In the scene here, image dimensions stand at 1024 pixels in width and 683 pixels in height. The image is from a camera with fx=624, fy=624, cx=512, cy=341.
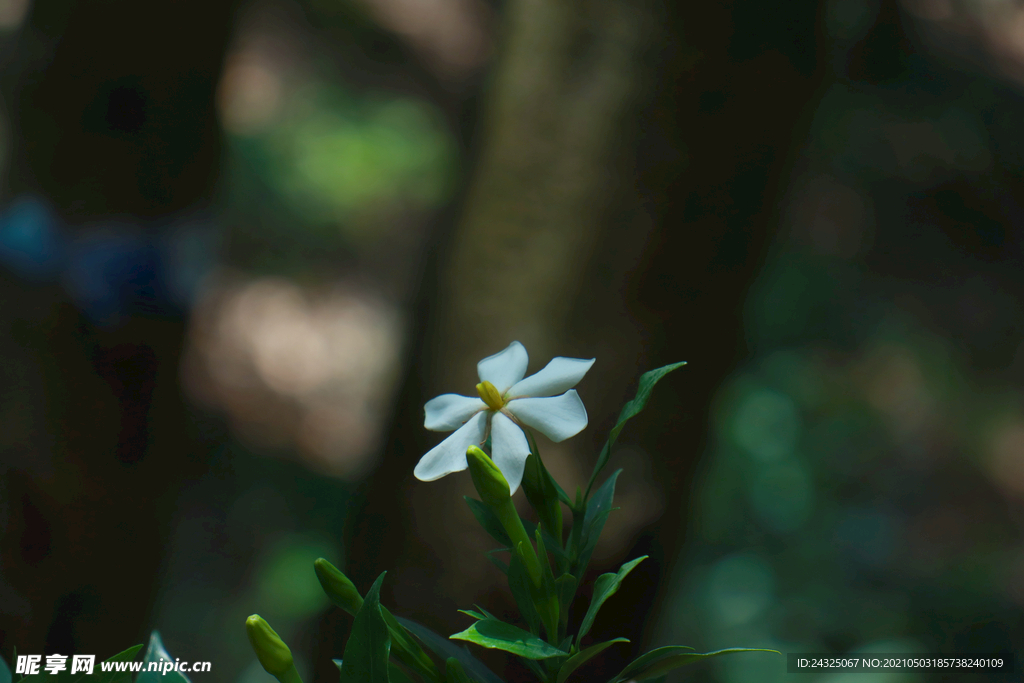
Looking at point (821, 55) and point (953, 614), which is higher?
point (821, 55)

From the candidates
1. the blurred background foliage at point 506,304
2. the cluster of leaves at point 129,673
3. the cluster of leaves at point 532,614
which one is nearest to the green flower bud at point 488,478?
the cluster of leaves at point 532,614

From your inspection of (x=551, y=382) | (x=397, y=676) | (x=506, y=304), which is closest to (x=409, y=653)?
(x=397, y=676)

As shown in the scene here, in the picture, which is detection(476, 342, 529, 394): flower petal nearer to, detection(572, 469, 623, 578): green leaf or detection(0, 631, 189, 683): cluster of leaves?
detection(572, 469, 623, 578): green leaf

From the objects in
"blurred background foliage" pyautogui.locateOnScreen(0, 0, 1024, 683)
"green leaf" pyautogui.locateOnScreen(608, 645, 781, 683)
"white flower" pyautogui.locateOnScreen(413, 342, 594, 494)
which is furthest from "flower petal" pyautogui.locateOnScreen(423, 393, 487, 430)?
"blurred background foliage" pyautogui.locateOnScreen(0, 0, 1024, 683)

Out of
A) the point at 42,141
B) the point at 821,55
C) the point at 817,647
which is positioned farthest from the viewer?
the point at 817,647

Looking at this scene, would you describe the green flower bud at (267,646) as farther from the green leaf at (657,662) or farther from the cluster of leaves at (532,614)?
the green leaf at (657,662)

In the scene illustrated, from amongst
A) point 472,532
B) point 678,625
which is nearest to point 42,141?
point 472,532

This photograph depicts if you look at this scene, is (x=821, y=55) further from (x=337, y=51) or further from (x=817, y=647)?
(x=337, y=51)
